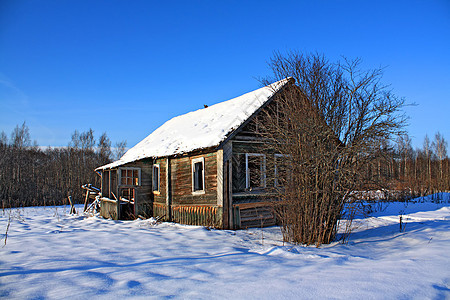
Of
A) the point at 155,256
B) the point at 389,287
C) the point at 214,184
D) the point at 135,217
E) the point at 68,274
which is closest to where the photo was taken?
the point at 389,287

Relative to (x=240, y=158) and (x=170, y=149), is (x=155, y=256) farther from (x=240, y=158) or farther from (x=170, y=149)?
(x=170, y=149)

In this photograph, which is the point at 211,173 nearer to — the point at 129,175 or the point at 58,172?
Answer: the point at 129,175

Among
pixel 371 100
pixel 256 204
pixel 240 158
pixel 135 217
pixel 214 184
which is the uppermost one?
pixel 371 100

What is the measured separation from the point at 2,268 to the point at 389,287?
6.62 meters

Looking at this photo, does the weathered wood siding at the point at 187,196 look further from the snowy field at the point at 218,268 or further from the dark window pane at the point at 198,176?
the snowy field at the point at 218,268

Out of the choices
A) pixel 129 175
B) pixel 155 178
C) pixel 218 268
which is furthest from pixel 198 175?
pixel 218 268

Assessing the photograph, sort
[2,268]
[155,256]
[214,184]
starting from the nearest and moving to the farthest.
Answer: [2,268] < [155,256] < [214,184]

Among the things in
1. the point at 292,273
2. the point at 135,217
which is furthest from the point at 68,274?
the point at 135,217

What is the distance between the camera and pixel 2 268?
558cm

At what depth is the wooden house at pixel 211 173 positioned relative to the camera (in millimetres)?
11055

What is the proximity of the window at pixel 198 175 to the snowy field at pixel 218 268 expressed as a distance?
129 inches

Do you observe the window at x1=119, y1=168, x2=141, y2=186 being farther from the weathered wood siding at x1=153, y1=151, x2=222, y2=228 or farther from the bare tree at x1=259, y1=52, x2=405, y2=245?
the bare tree at x1=259, y1=52, x2=405, y2=245

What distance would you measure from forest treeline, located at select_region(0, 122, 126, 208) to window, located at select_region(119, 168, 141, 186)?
1829cm

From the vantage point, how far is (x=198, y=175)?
1301cm
